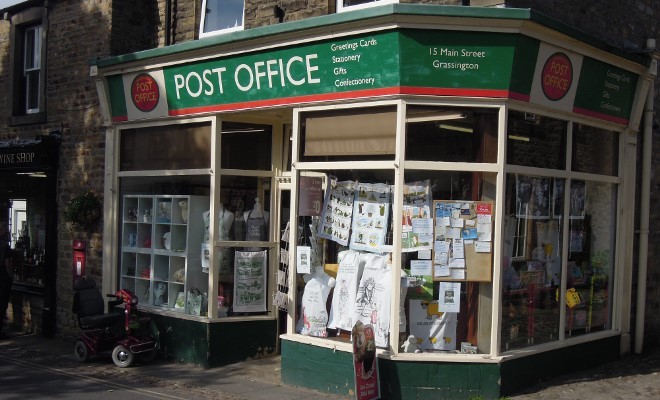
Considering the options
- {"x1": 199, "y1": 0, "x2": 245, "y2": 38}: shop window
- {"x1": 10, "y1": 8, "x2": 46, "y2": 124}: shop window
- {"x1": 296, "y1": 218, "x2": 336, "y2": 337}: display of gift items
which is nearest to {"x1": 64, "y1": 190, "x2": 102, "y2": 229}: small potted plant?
{"x1": 10, "y1": 8, "x2": 46, "y2": 124}: shop window

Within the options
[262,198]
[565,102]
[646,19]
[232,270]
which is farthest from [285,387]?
[646,19]

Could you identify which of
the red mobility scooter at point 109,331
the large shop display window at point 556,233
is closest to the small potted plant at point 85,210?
the red mobility scooter at point 109,331

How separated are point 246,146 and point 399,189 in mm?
3143

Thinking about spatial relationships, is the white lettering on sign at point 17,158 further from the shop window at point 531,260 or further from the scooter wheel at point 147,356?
the shop window at point 531,260

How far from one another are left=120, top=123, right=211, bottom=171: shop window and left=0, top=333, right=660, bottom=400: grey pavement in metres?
2.79

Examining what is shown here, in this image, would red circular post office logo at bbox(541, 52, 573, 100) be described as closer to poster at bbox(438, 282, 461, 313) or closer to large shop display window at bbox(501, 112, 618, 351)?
large shop display window at bbox(501, 112, 618, 351)

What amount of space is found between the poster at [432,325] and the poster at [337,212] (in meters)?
1.25

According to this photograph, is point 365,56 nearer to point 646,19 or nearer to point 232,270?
point 232,270

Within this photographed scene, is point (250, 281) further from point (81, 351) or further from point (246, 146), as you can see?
point (81, 351)

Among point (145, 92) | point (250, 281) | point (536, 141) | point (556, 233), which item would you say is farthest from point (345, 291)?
point (145, 92)

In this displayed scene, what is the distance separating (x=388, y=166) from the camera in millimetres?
8008

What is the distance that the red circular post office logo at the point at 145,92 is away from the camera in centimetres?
1070

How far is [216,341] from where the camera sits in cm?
984

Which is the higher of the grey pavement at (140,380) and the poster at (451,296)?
the poster at (451,296)
